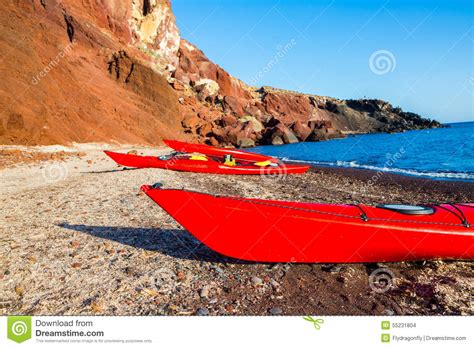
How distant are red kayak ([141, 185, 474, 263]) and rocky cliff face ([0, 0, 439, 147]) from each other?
54.6ft

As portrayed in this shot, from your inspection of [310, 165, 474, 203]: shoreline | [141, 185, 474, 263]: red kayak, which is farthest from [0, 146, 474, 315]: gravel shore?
[310, 165, 474, 203]: shoreline

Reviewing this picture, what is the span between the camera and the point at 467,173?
18766 millimetres

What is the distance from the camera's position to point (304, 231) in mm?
4953

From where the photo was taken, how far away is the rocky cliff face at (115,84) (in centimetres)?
2075

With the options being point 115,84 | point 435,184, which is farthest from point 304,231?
point 115,84

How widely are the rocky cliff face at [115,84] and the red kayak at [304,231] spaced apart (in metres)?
16.6

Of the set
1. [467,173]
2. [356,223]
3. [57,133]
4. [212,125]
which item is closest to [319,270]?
[356,223]

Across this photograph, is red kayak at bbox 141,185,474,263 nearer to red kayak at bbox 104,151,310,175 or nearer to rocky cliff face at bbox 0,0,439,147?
red kayak at bbox 104,151,310,175

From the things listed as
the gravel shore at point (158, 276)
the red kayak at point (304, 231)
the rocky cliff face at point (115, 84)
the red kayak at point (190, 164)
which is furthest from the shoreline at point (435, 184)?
the rocky cliff face at point (115, 84)

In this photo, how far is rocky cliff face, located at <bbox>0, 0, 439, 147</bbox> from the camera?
2075 cm

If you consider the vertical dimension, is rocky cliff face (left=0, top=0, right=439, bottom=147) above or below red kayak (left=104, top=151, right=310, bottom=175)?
above

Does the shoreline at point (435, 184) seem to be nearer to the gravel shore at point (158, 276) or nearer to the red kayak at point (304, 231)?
the red kayak at point (304, 231)
